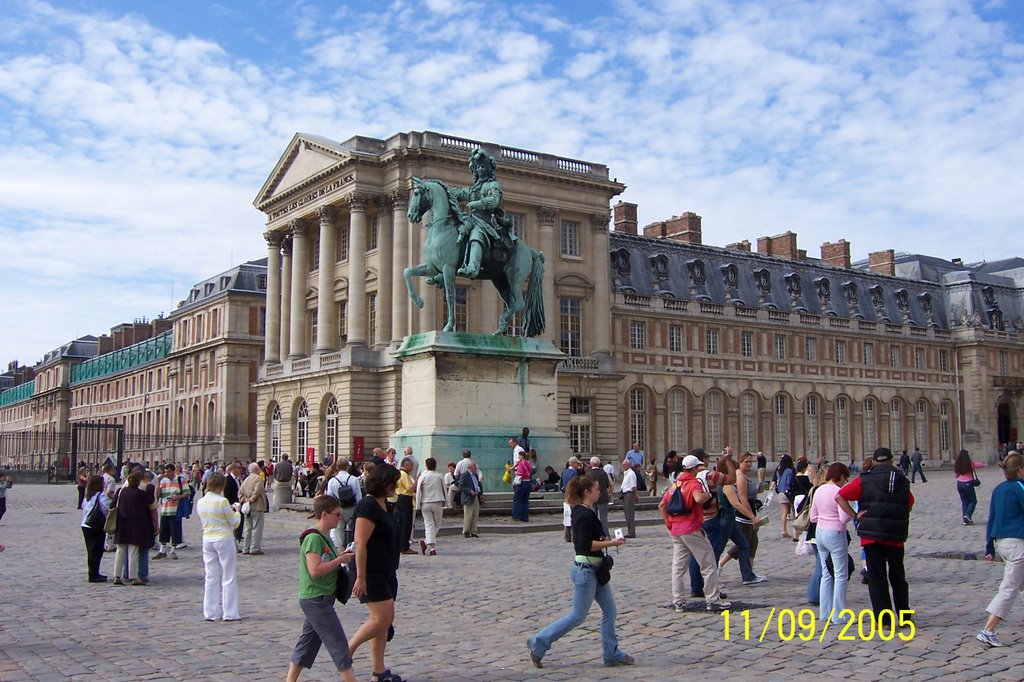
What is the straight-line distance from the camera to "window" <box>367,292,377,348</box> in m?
52.5

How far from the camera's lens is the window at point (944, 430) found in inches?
2881

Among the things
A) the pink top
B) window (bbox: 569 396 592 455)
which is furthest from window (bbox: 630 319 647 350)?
the pink top

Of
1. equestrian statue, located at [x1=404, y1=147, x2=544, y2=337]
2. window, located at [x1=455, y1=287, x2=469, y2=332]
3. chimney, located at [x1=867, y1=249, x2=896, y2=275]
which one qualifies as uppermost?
chimney, located at [x1=867, y1=249, x2=896, y2=275]

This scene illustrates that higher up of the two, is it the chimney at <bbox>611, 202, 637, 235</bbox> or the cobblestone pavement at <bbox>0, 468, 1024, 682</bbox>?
the chimney at <bbox>611, 202, 637, 235</bbox>

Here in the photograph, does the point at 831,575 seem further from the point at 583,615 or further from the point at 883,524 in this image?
the point at 583,615

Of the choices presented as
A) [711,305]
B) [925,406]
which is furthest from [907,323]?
[711,305]

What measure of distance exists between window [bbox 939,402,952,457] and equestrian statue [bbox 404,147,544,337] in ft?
195

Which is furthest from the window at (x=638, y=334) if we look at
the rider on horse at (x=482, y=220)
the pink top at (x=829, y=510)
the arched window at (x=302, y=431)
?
the pink top at (x=829, y=510)

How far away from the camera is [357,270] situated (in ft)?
172

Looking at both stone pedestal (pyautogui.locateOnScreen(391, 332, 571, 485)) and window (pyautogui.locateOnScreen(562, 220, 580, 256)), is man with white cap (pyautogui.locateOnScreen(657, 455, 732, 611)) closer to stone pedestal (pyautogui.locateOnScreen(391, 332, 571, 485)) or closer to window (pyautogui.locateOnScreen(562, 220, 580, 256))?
stone pedestal (pyautogui.locateOnScreen(391, 332, 571, 485))

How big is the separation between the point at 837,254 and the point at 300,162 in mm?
39370

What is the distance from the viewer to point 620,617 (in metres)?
11.0

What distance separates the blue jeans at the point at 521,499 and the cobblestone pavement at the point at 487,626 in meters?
2.93

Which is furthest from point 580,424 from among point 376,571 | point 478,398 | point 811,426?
point 376,571
